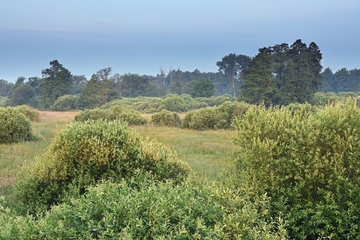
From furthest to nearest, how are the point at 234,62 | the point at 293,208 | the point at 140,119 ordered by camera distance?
the point at 234,62
the point at 140,119
the point at 293,208

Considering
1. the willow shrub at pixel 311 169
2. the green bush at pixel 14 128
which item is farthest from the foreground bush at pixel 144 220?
the green bush at pixel 14 128

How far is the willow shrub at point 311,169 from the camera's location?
4809mm

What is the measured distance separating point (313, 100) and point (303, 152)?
39503 mm

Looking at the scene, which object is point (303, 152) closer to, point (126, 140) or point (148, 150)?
point (148, 150)

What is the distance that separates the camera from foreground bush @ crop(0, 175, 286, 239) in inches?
116

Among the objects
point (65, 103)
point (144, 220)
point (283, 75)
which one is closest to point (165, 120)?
point (283, 75)

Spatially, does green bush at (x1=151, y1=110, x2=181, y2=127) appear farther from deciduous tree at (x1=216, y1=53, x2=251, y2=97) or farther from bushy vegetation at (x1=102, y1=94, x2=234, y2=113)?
deciduous tree at (x1=216, y1=53, x2=251, y2=97)

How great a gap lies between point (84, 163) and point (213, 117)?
2064 cm

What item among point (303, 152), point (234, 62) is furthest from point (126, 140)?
point (234, 62)

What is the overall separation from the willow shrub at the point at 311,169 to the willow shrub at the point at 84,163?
1599mm

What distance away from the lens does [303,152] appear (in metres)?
5.20

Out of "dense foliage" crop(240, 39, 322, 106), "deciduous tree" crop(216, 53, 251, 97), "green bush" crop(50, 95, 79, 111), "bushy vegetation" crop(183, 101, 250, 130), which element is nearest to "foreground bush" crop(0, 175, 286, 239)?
"bushy vegetation" crop(183, 101, 250, 130)

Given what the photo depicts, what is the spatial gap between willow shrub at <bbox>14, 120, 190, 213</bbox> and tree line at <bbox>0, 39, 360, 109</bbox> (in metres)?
13.7

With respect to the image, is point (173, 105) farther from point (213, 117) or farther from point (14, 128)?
point (14, 128)
